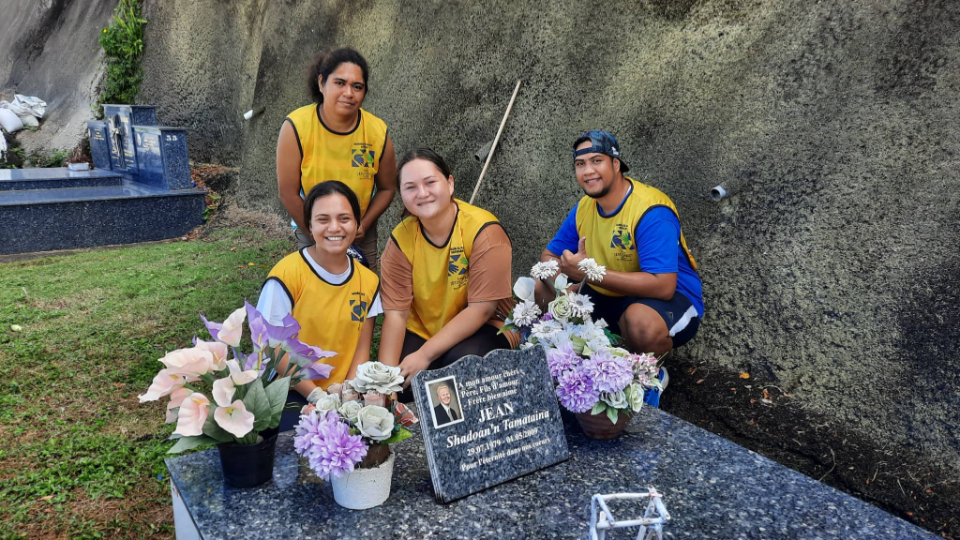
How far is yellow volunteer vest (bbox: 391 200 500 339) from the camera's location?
2887 millimetres

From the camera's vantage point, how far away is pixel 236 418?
1.76 metres

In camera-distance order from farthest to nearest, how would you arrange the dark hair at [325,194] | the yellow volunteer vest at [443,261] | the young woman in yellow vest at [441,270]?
the yellow volunteer vest at [443,261] → the young woman in yellow vest at [441,270] → the dark hair at [325,194]

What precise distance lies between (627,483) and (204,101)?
1028cm

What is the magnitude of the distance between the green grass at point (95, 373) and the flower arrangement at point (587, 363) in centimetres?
162

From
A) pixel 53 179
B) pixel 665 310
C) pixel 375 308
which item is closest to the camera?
pixel 375 308

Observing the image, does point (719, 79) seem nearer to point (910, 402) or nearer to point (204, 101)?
point (910, 402)

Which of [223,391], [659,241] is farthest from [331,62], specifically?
[223,391]

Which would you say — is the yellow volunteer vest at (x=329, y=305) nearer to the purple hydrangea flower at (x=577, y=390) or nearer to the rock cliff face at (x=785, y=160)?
the purple hydrangea flower at (x=577, y=390)

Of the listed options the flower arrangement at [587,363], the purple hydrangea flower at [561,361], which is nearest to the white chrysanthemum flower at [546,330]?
the flower arrangement at [587,363]

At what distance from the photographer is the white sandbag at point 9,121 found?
13047mm

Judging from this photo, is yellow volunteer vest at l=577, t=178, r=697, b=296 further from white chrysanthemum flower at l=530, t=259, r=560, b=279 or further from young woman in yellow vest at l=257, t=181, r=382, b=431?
young woman in yellow vest at l=257, t=181, r=382, b=431

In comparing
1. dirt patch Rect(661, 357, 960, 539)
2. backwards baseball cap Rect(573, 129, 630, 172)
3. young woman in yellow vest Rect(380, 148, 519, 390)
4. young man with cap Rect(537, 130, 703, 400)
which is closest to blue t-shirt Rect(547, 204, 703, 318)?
young man with cap Rect(537, 130, 703, 400)

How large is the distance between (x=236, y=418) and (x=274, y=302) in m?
0.87

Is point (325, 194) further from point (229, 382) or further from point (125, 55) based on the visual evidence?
point (125, 55)
